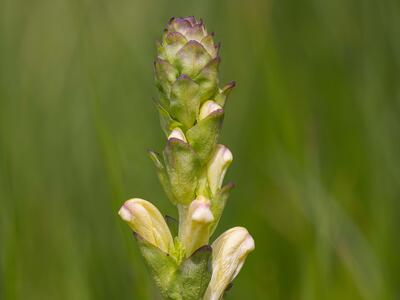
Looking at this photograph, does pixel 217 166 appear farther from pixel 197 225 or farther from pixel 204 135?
pixel 197 225

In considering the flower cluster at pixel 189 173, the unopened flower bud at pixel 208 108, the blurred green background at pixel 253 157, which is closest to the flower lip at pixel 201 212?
the flower cluster at pixel 189 173

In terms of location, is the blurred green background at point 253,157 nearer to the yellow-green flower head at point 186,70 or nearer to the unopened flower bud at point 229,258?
the unopened flower bud at point 229,258

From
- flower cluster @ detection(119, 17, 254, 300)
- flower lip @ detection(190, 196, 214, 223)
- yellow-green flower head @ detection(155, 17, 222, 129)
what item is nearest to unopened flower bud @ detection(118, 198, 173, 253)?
flower cluster @ detection(119, 17, 254, 300)

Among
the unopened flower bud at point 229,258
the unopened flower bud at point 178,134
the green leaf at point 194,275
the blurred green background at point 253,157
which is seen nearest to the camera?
the green leaf at point 194,275

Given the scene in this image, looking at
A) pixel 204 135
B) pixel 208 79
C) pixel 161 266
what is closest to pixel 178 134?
pixel 204 135
